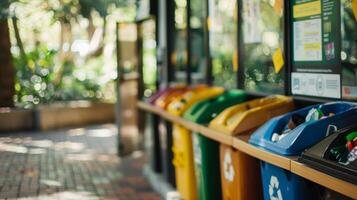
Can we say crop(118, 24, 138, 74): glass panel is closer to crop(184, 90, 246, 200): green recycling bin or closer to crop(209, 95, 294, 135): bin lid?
crop(184, 90, 246, 200): green recycling bin

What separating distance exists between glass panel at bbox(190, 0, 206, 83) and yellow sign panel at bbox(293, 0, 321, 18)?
6.26 feet

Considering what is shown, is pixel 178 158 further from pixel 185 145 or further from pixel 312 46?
pixel 312 46

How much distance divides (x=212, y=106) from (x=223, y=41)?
1.03 meters

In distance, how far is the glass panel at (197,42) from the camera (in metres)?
5.64

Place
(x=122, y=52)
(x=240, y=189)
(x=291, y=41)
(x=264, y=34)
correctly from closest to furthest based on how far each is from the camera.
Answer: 1. (x=240, y=189)
2. (x=291, y=41)
3. (x=264, y=34)
4. (x=122, y=52)

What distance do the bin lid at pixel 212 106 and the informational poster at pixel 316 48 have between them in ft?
2.18

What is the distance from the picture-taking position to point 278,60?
13.3 ft

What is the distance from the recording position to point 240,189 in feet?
11.4

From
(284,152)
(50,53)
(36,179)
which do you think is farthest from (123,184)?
(50,53)

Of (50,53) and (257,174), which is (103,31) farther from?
(257,174)

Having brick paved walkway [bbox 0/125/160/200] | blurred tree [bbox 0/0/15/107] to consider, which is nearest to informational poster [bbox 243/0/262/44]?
brick paved walkway [bbox 0/125/160/200]

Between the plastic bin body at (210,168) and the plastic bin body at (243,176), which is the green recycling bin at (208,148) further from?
the plastic bin body at (243,176)

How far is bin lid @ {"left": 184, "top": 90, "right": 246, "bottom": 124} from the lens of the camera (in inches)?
167

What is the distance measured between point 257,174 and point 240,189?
0.15m
